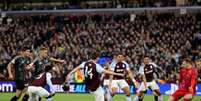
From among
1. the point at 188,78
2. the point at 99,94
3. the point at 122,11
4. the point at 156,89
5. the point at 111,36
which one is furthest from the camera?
the point at 122,11

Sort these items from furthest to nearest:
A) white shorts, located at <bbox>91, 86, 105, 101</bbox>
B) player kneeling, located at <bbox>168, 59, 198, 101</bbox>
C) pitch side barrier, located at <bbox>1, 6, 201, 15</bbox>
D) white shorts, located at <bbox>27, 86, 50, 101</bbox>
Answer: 1. pitch side barrier, located at <bbox>1, 6, 201, 15</bbox>
2. white shorts, located at <bbox>27, 86, 50, 101</bbox>
3. player kneeling, located at <bbox>168, 59, 198, 101</bbox>
4. white shorts, located at <bbox>91, 86, 105, 101</bbox>

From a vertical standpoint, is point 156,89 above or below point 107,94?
below

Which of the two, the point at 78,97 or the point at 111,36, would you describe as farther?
the point at 111,36

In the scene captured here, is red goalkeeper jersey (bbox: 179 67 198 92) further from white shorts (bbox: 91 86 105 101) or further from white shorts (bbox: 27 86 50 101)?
white shorts (bbox: 27 86 50 101)

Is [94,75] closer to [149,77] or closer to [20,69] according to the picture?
[20,69]

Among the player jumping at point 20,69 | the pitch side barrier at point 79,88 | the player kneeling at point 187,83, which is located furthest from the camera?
the pitch side barrier at point 79,88

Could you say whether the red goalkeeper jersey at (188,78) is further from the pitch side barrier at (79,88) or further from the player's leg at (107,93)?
the pitch side barrier at (79,88)

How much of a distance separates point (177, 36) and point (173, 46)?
129 centimetres

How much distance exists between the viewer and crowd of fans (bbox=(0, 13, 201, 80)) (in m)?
31.4

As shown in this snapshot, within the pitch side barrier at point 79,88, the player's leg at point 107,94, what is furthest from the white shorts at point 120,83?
the pitch side barrier at point 79,88

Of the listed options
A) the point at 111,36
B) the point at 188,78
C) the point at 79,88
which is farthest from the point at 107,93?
the point at 111,36

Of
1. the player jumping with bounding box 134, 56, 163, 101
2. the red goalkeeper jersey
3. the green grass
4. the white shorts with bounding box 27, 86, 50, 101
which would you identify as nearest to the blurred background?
the green grass

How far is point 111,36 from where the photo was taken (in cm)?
3481

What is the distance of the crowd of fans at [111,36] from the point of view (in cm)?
3136
